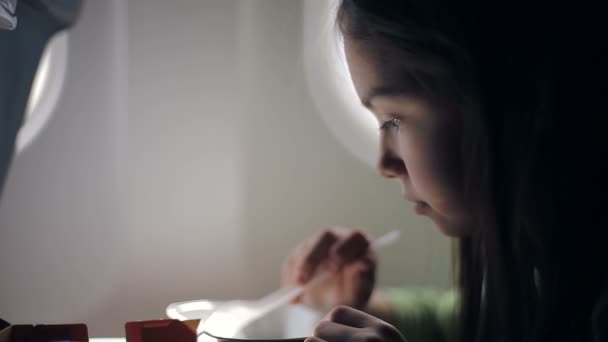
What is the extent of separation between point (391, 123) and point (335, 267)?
0.80ft

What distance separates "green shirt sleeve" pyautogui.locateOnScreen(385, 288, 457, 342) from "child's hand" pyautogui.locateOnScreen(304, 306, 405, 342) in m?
0.32

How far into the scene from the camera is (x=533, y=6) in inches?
18.9

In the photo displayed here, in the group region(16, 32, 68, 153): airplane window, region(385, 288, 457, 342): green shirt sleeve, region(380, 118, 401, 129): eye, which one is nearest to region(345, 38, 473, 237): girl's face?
region(380, 118, 401, 129): eye

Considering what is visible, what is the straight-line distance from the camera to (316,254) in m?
0.73

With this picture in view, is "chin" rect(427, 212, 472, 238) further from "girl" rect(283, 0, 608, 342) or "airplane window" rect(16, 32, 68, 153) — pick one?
"airplane window" rect(16, 32, 68, 153)

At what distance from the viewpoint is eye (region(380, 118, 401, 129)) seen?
0.59 m

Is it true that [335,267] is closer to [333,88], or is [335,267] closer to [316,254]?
[316,254]

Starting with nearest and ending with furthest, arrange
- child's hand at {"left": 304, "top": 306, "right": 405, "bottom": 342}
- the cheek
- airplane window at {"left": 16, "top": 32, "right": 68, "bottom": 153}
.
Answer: child's hand at {"left": 304, "top": 306, "right": 405, "bottom": 342}
the cheek
airplane window at {"left": 16, "top": 32, "right": 68, "bottom": 153}

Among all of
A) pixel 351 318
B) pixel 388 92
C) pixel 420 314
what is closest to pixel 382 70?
pixel 388 92

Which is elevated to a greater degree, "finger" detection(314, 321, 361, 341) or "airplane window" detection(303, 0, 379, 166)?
"airplane window" detection(303, 0, 379, 166)

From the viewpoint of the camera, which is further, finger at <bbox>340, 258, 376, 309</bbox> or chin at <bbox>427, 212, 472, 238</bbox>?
finger at <bbox>340, 258, 376, 309</bbox>

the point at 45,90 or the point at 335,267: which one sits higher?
the point at 45,90

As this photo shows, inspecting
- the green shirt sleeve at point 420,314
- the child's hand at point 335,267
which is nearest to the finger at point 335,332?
the child's hand at point 335,267

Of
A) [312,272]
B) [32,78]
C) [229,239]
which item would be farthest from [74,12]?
[312,272]
